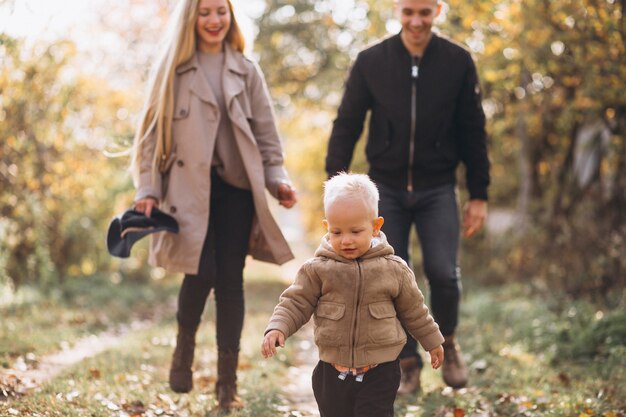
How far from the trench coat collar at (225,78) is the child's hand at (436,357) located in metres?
1.79

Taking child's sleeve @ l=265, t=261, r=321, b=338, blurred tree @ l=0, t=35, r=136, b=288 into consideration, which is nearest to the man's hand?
child's sleeve @ l=265, t=261, r=321, b=338

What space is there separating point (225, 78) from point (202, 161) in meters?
0.50

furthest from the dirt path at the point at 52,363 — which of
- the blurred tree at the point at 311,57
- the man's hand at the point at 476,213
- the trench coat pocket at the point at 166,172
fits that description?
the blurred tree at the point at 311,57

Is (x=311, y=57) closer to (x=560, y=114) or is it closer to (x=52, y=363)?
(x=560, y=114)

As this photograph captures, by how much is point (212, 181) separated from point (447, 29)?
5.04 meters

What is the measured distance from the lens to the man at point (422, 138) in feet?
14.8

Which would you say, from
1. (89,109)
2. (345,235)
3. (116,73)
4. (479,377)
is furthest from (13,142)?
(345,235)

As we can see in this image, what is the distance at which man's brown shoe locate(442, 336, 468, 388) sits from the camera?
462cm

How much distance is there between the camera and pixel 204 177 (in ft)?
13.6

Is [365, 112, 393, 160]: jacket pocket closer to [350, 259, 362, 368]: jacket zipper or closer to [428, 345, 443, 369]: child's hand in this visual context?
[350, 259, 362, 368]: jacket zipper

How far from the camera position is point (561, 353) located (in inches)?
221

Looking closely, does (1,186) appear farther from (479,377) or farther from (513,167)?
(513,167)

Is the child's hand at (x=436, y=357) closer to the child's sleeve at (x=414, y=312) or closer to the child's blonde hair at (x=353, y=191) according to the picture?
the child's sleeve at (x=414, y=312)

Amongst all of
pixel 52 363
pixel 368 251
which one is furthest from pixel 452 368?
pixel 52 363
